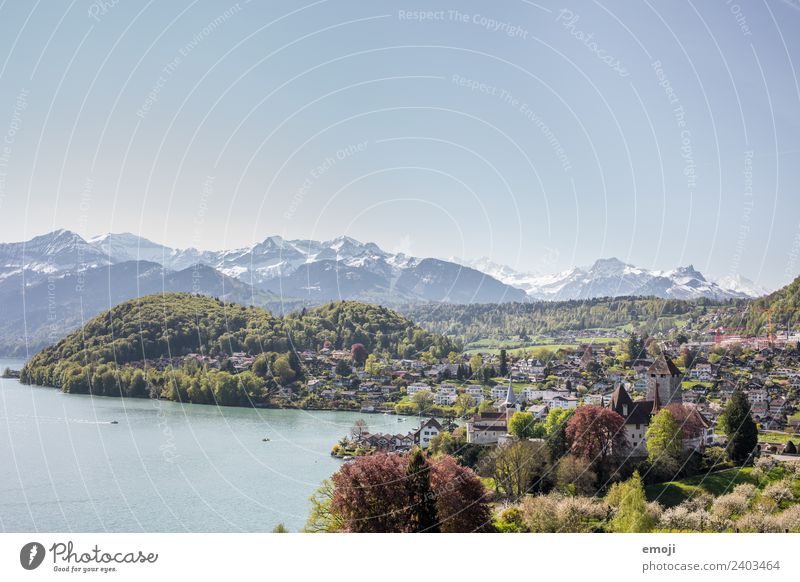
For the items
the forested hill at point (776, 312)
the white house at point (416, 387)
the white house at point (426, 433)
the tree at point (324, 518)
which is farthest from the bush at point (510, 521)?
the forested hill at point (776, 312)

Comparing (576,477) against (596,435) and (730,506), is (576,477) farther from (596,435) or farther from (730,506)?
(730,506)

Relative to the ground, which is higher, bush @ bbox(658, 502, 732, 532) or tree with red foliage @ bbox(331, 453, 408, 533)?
tree with red foliage @ bbox(331, 453, 408, 533)

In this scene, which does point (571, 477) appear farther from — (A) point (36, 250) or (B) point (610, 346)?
(A) point (36, 250)

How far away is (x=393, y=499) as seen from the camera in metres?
10.5

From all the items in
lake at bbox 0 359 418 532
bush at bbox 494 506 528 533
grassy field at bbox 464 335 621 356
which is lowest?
lake at bbox 0 359 418 532

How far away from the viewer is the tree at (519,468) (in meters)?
15.4

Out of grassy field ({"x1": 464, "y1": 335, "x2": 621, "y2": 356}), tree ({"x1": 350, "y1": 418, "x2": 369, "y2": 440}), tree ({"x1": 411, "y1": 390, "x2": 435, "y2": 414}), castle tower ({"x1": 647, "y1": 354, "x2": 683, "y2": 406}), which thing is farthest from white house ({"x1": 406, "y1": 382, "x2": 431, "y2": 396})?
castle tower ({"x1": 647, "y1": 354, "x2": 683, "y2": 406})

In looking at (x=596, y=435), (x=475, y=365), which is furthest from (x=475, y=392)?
(x=596, y=435)

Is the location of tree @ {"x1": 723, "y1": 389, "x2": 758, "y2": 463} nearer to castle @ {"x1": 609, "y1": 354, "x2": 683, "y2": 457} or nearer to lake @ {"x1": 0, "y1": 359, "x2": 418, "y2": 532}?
castle @ {"x1": 609, "y1": 354, "x2": 683, "y2": 457}

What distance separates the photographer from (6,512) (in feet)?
51.9

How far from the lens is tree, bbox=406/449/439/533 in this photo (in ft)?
33.6

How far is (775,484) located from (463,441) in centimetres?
889

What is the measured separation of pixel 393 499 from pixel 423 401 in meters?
24.7

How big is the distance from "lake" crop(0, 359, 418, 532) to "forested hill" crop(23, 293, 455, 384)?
1001 cm
